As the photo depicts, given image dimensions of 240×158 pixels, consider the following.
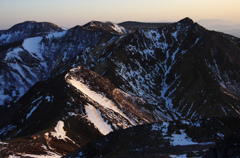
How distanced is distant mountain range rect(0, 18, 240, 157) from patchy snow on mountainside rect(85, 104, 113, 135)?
14.4 inches

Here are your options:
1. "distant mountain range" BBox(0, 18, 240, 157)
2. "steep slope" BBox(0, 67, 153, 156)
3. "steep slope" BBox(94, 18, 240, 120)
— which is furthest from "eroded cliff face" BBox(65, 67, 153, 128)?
"steep slope" BBox(94, 18, 240, 120)

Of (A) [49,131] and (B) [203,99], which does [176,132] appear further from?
(B) [203,99]

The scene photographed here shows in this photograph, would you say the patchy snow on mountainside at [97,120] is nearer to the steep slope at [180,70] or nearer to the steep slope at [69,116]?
the steep slope at [69,116]

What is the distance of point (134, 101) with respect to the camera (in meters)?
115

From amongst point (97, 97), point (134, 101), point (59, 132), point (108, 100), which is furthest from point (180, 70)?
point (59, 132)

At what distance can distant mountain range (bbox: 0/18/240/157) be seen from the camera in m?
43.5

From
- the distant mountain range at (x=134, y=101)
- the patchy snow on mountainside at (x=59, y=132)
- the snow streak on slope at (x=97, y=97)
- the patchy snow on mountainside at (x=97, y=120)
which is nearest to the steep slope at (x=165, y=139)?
the distant mountain range at (x=134, y=101)

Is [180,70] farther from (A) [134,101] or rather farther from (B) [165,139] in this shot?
(B) [165,139]

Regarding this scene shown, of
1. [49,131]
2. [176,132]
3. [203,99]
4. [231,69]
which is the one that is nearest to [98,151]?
[176,132]

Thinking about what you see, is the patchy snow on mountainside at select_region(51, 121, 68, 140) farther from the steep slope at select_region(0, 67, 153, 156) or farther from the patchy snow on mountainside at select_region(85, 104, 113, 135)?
the patchy snow on mountainside at select_region(85, 104, 113, 135)

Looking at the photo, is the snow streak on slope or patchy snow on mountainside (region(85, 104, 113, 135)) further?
the snow streak on slope

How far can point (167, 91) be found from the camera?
145m

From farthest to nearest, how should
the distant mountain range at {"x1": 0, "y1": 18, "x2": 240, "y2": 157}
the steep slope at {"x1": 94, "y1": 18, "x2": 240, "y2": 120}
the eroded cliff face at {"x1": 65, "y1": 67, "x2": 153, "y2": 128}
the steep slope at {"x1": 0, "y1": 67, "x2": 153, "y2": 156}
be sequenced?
the steep slope at {"x1": 94, "y1": 18, "x2": 240, "y2": 120} < the eroded cliff face at {"x1": 65, "y1": 67, "x2": 153, "y2": 128} < the steep slope at {"x1": 0, "y1": 67, "x2": 153, "y2": 156} < the distant mountain range at {"x1": 0, "y1": 18, "x2": 240, "y2": 157}

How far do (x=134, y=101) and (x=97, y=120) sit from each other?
133 feet
